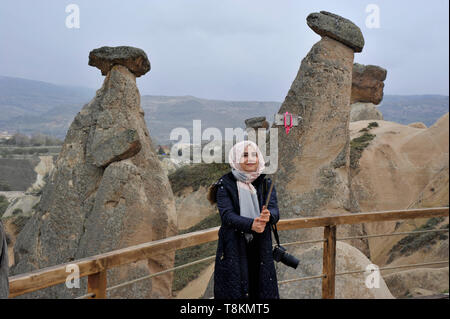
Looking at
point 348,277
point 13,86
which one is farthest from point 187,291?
point 13,86

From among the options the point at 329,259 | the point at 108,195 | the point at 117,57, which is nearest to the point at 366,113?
the point at 117,57

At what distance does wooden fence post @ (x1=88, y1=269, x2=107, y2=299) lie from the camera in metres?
2.22

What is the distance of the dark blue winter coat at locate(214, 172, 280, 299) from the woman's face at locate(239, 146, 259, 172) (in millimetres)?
105

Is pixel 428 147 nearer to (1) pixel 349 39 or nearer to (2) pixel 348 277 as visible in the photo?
(1) pixel 349 39

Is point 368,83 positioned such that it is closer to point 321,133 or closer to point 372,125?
point 372,125

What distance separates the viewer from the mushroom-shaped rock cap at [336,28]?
699cm

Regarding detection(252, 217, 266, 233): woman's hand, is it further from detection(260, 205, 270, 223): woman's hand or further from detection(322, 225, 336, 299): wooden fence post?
detection(322, 225, 336, 299): wooden fence post

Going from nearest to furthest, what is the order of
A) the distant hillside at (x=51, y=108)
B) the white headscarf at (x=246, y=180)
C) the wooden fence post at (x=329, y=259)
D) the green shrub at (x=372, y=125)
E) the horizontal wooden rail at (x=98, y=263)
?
the horizontal wooden rail at (x=98, y=263) → the white headscarf at (x=246, y=180) → the wooden fence post at (x=329, y=259) → the distant hillside at (x=51, y=108) → the green shrub at (x=372, y=125)

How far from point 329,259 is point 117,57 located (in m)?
4.27

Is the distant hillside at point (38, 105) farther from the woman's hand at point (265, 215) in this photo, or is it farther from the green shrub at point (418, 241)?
the green shrub at point (418, 241)

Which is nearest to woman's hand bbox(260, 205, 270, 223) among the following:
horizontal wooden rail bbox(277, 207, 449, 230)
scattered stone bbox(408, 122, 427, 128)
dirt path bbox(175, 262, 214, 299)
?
horizontal wooden rail bbox(277, 207, 449, 230)

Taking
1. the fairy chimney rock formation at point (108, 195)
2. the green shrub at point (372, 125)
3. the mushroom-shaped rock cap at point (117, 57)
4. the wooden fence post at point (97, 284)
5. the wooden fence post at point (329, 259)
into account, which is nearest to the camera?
the wooden fence post at point (97, 284)

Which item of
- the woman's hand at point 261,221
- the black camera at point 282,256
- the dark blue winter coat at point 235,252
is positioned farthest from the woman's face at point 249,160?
the black camera at point 282,256

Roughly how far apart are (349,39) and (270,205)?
5361 mm
